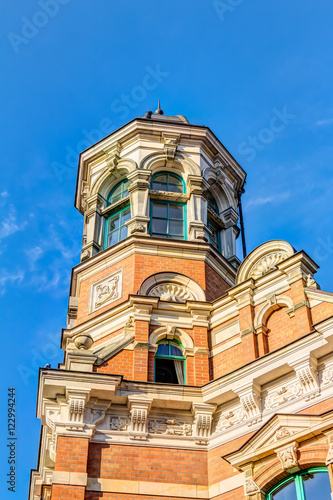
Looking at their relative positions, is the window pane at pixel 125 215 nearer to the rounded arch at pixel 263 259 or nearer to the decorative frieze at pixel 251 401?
the rounded arch at pixel 263 259

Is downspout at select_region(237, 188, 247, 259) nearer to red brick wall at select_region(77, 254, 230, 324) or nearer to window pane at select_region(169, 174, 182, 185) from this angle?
window pane at select_region(169, 174, 182, 185)

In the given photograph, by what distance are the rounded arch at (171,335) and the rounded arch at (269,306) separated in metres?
1.87

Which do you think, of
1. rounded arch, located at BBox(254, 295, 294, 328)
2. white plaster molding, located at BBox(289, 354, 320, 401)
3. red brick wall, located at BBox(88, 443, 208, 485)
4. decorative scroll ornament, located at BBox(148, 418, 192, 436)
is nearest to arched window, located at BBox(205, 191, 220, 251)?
rounded arch, located at BBox(254, 295, 294, 328)

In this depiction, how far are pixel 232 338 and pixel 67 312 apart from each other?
6.73m

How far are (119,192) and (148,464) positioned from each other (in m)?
9.57

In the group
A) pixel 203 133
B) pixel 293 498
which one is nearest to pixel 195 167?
pixel 203 133

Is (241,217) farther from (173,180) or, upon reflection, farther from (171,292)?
(171,292)

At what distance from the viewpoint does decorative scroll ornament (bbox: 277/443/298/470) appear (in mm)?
15172

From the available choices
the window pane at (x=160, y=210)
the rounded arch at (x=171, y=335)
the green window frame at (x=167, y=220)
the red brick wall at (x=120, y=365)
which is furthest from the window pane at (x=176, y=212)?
the red brick wall at (x=120, y=365)

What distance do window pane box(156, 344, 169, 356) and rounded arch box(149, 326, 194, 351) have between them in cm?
18

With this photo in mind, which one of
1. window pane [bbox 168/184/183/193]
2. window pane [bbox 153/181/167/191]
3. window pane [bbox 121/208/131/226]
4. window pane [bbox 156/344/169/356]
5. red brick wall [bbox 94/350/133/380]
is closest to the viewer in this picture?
red brick wall [bbox 94/350/133/380]

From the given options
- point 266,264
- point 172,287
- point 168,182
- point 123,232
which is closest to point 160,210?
point 168,182

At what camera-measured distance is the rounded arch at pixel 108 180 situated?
24.3 metres

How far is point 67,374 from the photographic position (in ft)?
57.2
